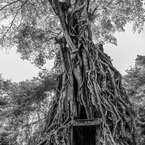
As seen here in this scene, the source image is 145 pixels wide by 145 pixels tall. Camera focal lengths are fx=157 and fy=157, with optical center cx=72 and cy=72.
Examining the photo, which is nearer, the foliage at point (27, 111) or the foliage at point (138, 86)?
the foliage at point (27, 111)

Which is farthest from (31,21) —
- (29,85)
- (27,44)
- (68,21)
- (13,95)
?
(68,21)

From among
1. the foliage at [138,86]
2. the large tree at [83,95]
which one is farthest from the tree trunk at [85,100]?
the foliage at [138,86]

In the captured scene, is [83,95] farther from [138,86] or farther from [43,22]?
[138,86]

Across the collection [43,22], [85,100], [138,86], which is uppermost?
[43,22]

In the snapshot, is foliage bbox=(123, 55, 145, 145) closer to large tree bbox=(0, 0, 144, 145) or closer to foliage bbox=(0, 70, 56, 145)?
foliage bbox=(0, 70, 56, 145)

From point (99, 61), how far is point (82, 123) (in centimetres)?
123

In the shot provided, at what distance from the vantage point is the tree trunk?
2068mm

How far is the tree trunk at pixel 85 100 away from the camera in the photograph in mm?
2068

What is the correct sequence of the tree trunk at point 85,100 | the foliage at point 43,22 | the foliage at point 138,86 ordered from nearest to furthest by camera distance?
the tree trunk at point 85,100
the foliage at point 43,22
the foliage at point 138,86

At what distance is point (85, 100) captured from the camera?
7.98 feet

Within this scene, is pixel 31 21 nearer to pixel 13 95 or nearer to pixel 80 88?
pixel 13 95

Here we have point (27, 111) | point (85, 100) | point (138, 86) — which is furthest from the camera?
point (138, 86)

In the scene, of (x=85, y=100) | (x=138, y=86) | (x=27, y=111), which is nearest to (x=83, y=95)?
(x=85, y=100)

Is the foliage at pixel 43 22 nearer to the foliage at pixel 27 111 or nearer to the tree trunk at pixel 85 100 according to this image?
the foliage at pixel 27 111
